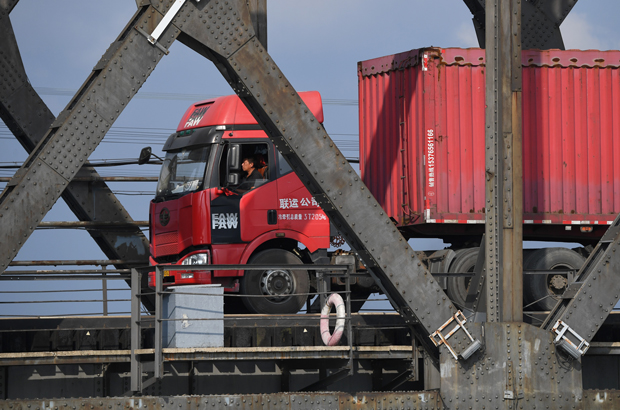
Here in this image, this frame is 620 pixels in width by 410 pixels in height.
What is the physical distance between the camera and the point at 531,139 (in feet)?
39.8

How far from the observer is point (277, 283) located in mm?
11422

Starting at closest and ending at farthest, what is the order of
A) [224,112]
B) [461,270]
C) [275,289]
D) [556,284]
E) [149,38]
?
[149,38] < [275,289] < [556,284] < [461,270] < [224,112]

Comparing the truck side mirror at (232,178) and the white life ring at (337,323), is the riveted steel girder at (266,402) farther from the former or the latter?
the truck side mirror at (232,178)

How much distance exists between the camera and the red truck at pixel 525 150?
38.9 ft

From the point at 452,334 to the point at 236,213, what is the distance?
499 cm

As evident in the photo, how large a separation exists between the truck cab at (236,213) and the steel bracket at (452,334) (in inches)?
150

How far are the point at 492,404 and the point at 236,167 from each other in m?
5.93

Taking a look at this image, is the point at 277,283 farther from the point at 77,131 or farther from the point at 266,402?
the point at 77,131

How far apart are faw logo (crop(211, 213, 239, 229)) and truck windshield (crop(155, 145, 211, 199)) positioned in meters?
0.65

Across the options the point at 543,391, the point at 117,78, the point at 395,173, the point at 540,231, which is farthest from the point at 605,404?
the point at 117,78

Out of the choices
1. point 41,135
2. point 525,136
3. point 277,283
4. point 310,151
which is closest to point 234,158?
point 277,283

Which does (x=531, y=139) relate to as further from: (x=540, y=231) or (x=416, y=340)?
(x=416, y=340)

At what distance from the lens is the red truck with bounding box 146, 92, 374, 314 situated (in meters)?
11.8

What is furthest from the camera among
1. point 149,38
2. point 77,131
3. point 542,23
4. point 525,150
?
point 542,23
